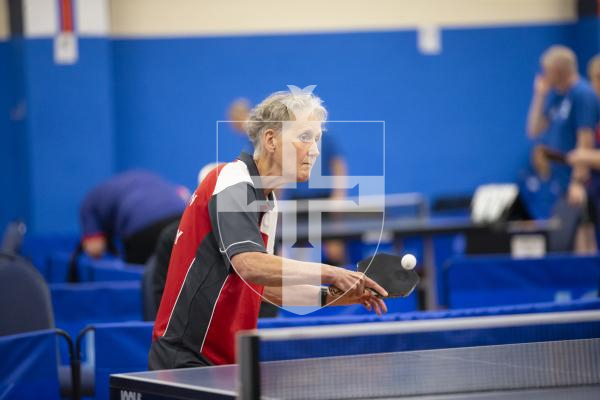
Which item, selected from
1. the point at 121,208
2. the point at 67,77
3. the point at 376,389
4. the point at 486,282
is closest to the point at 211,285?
the point at 376,389

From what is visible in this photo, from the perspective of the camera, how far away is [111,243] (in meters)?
7.50

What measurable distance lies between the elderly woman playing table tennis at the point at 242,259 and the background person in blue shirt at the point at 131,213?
3.38 metres

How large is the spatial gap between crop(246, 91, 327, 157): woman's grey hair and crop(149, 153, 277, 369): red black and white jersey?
0.42 feet

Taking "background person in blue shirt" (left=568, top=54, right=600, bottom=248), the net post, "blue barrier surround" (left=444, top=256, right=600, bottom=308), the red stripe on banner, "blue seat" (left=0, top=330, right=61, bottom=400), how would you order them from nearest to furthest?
the net post
"blue seat" (left=0, top=330, right=61, bottom=400)
"blue barrier surround" (left=444, top=256, right=600, bottom=308)
"background person in blue shirt" (left=568, top=54, right=600, bottom=248)
the red stripe on banner

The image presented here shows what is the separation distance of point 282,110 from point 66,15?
8310 millimetres

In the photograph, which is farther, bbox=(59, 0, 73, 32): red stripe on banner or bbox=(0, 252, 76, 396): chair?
bbox=(59, 0, 73, 32): red stripe on banner

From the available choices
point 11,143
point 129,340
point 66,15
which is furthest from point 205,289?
point 11,143

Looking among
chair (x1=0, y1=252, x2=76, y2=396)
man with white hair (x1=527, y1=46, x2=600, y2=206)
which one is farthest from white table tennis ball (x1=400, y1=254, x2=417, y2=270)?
man with white hair (x1=527, y1=46, x2=600, y2=206)

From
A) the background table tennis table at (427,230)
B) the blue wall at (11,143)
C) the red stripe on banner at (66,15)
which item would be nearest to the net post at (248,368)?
the background table tennis table at (427,230)

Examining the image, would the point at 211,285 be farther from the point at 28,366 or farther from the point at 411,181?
the point at 411,181

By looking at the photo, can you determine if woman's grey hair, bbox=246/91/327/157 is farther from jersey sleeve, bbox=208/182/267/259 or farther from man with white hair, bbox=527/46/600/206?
man with white hair, bbox=527/46/600/206

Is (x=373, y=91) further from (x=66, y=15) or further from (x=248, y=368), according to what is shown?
(x=248, y=368)

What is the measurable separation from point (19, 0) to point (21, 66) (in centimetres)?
70

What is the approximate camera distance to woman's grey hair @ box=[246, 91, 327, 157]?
270 centimetres
